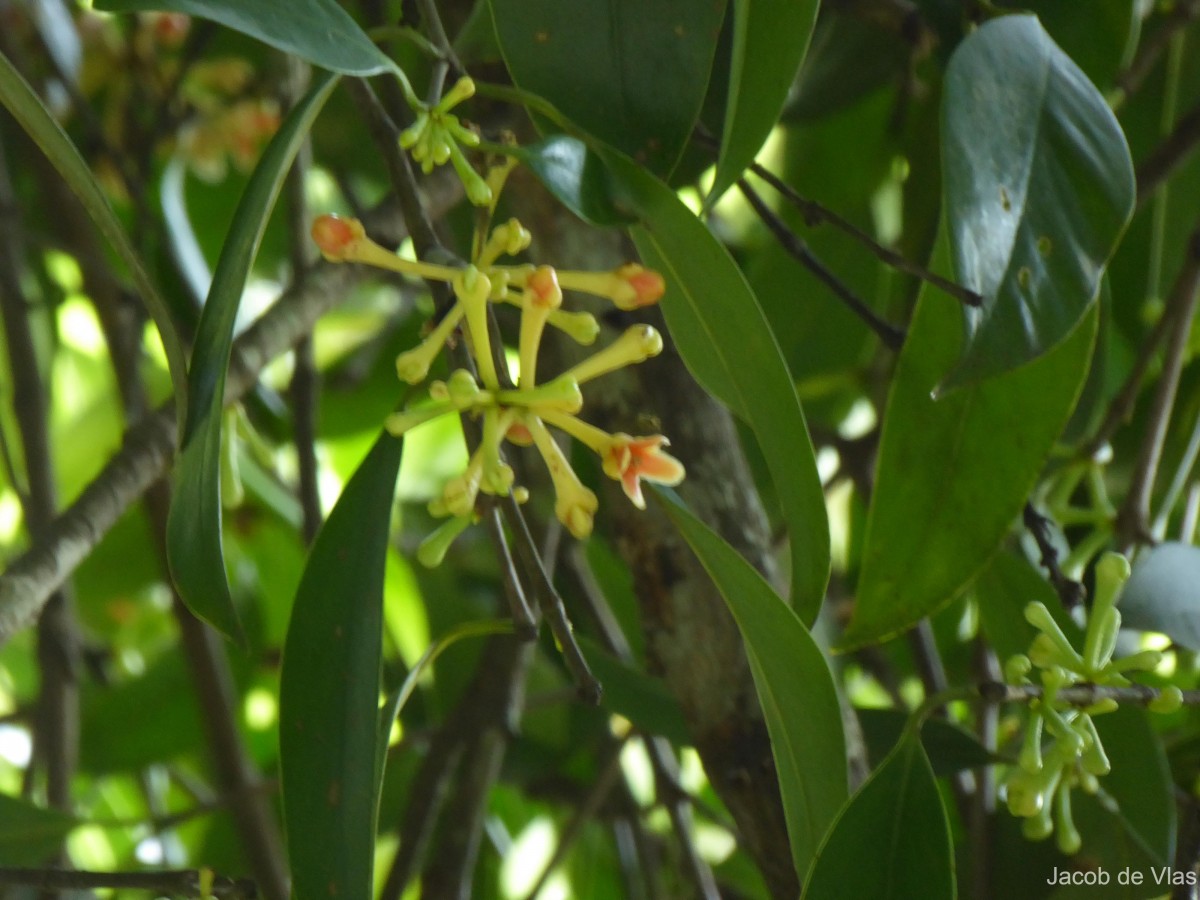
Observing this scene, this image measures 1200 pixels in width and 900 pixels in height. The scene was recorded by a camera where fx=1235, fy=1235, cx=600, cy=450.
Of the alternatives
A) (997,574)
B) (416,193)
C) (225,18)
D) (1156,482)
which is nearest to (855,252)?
(1156,482)

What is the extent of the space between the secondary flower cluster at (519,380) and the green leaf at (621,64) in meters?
0.07

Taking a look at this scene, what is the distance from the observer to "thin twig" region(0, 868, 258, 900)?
529 mm

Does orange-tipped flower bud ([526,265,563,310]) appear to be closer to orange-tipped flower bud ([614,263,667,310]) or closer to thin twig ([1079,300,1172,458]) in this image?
orange-tipped flower bud ([614,263,667,310])

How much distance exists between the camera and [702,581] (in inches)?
26.8

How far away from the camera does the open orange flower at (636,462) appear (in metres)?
0.46

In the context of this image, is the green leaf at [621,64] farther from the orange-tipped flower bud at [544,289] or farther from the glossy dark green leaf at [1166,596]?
the glossy dark green leaf at [1166,596]

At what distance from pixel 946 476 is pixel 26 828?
59 cm

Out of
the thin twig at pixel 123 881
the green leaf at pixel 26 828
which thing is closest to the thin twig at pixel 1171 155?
the thin twig at pixel 123 881

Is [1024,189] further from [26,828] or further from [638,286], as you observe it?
[26,828]

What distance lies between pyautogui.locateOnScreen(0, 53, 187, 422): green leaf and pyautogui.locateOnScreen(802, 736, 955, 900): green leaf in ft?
1.05

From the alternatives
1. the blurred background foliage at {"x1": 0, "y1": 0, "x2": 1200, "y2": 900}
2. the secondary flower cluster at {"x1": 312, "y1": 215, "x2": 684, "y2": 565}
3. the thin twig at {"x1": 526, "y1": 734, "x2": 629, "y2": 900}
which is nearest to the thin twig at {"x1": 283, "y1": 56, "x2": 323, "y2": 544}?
the blurred background foliage at {"x1": 0, "y1": 0, "x2": 1200, "y2": 900}

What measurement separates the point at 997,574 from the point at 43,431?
2.58 feet

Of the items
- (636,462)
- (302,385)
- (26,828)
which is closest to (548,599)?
(636,462)

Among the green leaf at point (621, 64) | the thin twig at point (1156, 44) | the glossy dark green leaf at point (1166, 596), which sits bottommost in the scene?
the glossy dark green leaf at point (1166, 596)
